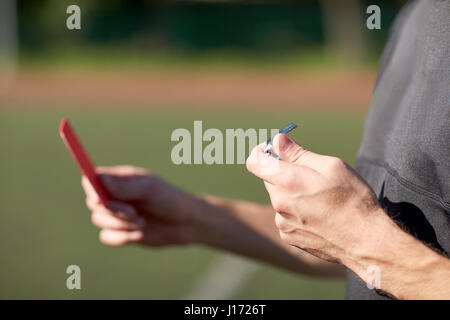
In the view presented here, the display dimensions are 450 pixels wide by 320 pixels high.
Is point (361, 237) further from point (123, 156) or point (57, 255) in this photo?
point (123, 156)

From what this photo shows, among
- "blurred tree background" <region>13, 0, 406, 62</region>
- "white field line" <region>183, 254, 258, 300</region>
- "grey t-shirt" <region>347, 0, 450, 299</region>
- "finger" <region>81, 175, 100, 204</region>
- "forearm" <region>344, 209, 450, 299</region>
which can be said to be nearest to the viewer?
"forearm" <region>344, 209, 450, 299</region>

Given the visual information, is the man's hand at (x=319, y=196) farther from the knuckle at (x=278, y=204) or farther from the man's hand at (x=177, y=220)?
the man's hand at (x=177, y=220)

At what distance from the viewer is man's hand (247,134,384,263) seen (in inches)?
52.2

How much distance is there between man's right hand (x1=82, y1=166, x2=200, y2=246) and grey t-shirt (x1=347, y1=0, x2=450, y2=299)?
0.69m

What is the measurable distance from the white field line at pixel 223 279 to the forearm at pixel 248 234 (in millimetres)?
2561

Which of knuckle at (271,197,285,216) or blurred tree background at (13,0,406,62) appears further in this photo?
blurred tree background at (13,0,406,62)

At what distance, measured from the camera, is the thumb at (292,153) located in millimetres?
1380

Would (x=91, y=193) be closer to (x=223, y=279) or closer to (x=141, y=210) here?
(x=141, y=210)

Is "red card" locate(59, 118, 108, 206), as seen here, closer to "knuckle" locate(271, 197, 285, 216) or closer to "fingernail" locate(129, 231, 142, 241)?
"fingernail" locate(129, 231, 142, 241)

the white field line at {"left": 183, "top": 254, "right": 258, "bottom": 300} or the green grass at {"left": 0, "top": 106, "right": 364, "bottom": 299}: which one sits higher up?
the green grass at {"left": 0, "top": 106, "right": 364, "bottom": 299}

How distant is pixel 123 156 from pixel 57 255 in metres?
4.56

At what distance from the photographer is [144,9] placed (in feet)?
81.0

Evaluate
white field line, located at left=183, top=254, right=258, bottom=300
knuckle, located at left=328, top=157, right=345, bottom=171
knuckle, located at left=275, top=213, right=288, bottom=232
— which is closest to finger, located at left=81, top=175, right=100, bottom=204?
knuckle, located at left=275, top=213, right=288, bottom=232

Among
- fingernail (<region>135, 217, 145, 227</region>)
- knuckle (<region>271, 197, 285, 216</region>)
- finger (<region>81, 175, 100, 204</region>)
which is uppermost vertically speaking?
knuckle (<region>271, 197, 285, 216</region>)
